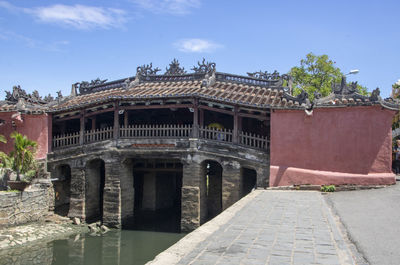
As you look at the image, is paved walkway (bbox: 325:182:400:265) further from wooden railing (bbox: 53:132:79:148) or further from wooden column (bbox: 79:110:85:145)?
wooden railing (bbox: 53:132:79:148)

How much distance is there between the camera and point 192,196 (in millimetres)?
15672

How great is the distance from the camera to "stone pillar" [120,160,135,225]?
17.0 metres

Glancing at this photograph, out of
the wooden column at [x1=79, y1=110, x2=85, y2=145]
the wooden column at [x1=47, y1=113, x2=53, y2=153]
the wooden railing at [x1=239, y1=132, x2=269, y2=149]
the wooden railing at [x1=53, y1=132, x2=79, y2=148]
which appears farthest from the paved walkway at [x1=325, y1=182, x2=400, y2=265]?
the wooden column at [x1=47, y1=113, x2=53, y2=153]

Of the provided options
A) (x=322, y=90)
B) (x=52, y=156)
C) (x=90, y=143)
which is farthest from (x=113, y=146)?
(x=322, y=90)

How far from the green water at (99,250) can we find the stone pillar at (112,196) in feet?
2.11

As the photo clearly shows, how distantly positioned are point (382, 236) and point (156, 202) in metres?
15.9

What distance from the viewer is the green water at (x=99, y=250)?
1320 cm

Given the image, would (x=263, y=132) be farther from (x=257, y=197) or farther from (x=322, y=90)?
(x=322, y=90)

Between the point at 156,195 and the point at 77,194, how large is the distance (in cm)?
486

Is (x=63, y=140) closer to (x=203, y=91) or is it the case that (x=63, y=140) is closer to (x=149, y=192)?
(x=149, y=192)

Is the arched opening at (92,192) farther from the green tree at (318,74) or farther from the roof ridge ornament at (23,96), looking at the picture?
the green tree at (318,74)

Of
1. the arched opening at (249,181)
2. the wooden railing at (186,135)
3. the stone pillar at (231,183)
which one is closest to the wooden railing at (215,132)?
the wooden railing at (186,135)

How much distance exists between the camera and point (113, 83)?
66.9 feet

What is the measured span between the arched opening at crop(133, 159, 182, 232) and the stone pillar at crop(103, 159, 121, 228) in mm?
1237
